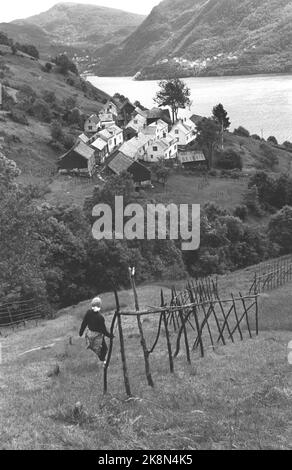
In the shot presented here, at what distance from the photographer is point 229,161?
8919 cm

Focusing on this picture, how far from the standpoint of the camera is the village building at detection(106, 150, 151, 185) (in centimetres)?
7406

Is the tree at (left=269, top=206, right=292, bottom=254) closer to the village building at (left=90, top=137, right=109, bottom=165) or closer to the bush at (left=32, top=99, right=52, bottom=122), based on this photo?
the village building at (left=90, top=137, right=109, bottom=165)

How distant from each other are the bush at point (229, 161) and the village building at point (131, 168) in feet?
Answer: 63.1

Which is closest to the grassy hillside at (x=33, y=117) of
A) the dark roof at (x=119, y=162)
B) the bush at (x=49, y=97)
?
the bush at (x=49, y=97)

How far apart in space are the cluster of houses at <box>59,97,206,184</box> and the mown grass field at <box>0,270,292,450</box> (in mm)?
53381

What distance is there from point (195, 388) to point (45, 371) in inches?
189

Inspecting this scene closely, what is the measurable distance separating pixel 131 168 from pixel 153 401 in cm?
6272

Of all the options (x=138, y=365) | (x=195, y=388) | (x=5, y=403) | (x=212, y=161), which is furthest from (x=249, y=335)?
(x=212, y=161)

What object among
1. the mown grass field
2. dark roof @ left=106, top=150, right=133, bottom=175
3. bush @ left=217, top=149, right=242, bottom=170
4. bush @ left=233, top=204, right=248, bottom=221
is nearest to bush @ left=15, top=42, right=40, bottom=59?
bush @ left=217, top=149, right=242, bottom=170

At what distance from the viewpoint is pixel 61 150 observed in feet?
272

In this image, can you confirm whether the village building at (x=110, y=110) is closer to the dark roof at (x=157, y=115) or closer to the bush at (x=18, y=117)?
the dark roof at (x=157, y=115)

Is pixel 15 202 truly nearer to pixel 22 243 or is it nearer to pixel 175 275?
pixel 22 243

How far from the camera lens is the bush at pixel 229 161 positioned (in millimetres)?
89000

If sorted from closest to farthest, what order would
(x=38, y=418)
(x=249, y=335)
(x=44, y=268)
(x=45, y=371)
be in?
(x=38, y=418) < (x=45, y=371) < (x=249, y=335) < (x=44, y=268)
